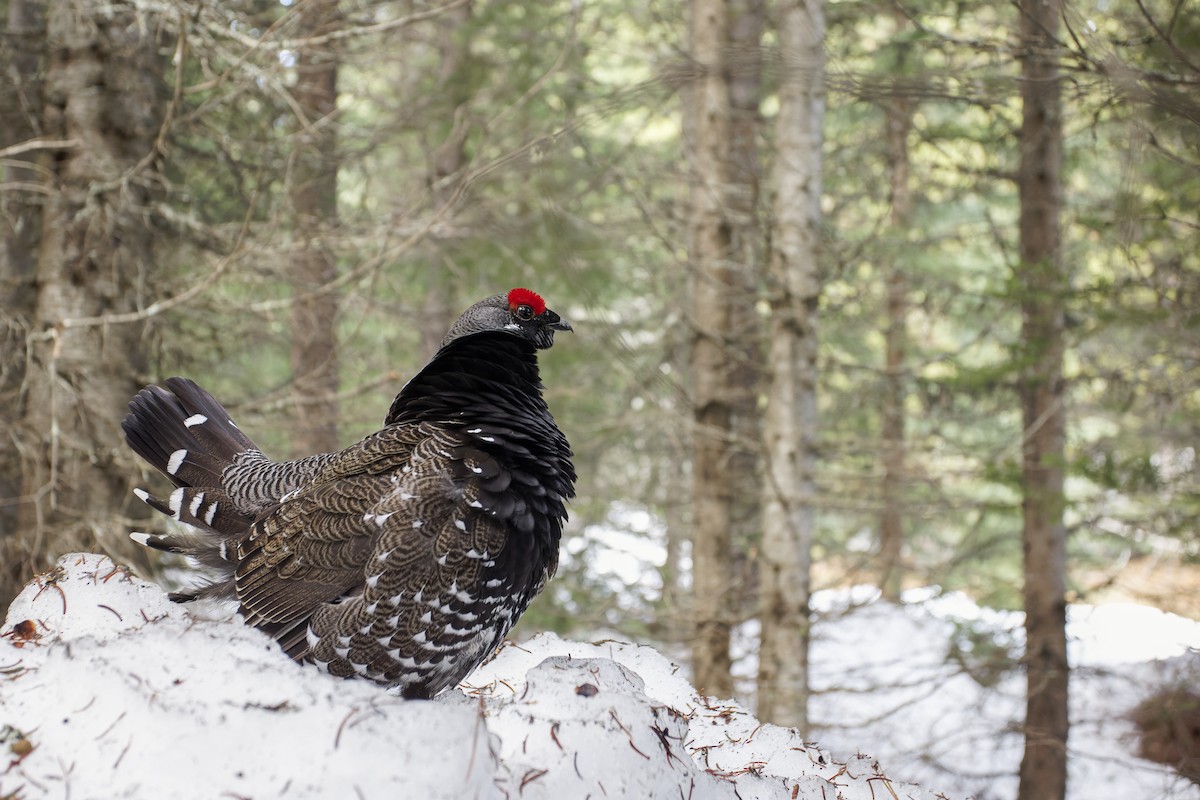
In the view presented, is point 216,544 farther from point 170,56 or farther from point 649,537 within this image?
point 649,537

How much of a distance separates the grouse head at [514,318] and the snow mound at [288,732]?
1.26m

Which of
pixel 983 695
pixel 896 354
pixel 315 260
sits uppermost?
pixel 896 354

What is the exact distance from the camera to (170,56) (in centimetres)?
625

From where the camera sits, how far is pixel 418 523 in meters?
2.65

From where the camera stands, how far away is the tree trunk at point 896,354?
6.85 m

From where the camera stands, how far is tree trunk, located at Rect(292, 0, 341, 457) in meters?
5.99

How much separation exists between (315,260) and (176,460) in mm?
3804

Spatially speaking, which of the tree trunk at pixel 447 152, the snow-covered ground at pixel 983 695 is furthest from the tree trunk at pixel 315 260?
the snow-covered ground at pixel 983 695

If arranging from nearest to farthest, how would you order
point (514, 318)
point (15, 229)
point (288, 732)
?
point (288, 732) < point (514, 318) < point (15, 229)

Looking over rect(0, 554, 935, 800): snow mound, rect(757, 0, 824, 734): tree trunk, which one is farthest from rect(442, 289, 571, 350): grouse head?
rect(757, 0, 824, 734): tree trunk

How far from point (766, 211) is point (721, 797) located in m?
5.23

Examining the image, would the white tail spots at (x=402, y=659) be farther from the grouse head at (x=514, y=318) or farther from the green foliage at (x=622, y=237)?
the green foliage at (x=622, y=237)

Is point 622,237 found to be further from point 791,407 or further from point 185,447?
point 185,447

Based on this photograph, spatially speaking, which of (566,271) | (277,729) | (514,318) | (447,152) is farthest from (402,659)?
(447,152)
